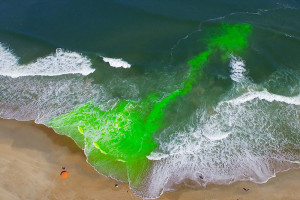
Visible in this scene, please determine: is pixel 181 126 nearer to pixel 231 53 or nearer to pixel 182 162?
pixel 182 162

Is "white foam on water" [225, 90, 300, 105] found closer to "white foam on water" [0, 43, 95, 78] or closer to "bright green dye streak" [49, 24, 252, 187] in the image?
"bright green dye streak" [49, 24, 252, 187]

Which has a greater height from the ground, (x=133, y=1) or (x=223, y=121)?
(x=133, y=1)

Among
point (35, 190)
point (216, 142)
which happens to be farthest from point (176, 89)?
point (35, 190)

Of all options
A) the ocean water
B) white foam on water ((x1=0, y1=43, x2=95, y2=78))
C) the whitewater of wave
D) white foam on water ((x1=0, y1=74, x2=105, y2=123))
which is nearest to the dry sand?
the ocean water

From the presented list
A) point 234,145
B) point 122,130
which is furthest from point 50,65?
point 234,145

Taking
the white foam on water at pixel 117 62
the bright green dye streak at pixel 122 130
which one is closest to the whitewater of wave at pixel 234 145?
the bright green dye streak at pixel 122 130

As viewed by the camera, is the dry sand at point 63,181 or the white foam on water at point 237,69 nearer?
the dry sand at point 63,181

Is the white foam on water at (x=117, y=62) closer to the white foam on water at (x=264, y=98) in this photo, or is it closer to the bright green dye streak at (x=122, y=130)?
the bright green dye streak at (x=122, y=130)
